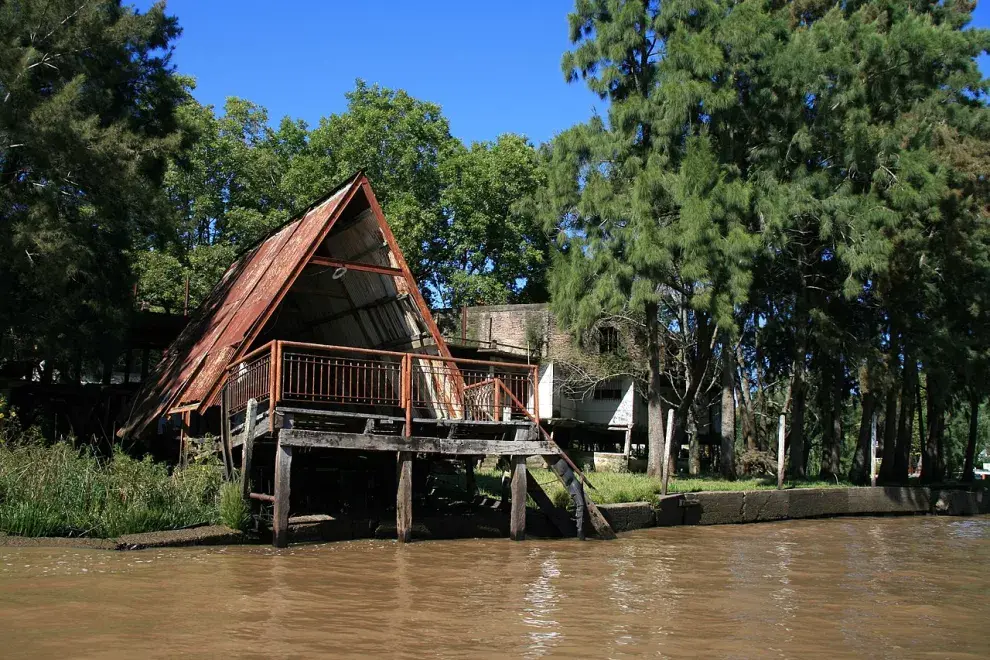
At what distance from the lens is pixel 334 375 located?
1658 cm

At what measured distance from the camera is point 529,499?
1572cm

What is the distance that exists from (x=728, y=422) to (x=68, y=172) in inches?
692

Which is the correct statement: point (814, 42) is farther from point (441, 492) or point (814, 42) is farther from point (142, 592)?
point (142, 592)

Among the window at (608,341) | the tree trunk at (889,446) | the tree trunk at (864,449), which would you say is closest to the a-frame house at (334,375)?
the window at (608,341)

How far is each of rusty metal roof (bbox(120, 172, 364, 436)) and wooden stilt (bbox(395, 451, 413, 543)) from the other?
3250mm

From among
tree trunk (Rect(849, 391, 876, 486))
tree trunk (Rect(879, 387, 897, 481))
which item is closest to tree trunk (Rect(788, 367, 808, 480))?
tree trunk (Rect(849, 391, 876, 486))

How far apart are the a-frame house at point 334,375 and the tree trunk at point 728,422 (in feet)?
34.2

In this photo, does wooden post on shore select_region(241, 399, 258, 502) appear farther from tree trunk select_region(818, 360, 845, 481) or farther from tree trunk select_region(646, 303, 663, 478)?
tree trunk select_region(818, 360, 845, 481)

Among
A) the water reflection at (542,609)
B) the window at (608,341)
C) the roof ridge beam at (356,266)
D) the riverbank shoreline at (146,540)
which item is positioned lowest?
the water reflection at (542,609)

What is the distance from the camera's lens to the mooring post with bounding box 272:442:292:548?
12070 millimetres

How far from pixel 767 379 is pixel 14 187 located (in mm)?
28241

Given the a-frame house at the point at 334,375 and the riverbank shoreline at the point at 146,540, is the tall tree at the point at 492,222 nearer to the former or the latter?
the a-frame house at the point at 334,375

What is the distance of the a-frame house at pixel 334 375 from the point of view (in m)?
12.9

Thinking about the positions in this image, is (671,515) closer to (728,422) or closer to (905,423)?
(728,422)
